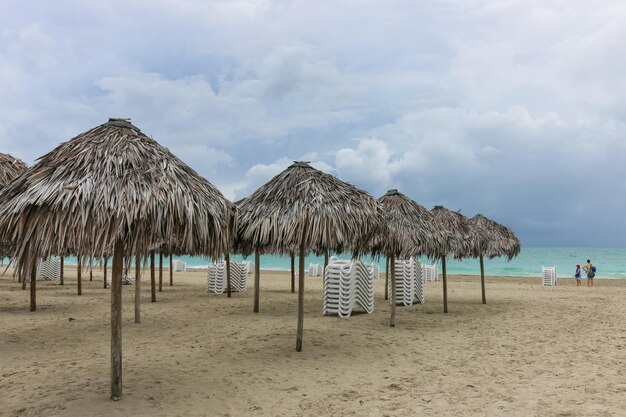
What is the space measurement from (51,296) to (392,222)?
37.1ft

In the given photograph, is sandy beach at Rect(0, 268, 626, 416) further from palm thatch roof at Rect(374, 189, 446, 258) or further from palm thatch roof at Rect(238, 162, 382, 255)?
palm thatch roof at Rect(238, 162, 382, 255)

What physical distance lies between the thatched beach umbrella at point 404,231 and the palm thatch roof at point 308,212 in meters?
1.71

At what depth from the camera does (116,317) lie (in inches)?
191

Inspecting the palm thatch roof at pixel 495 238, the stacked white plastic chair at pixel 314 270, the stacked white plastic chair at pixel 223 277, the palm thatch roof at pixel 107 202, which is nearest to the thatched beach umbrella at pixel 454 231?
the palm thatch roof at pixel 495 238

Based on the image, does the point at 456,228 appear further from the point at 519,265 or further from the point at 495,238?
the point at 519,265

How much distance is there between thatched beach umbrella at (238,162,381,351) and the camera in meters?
6.90

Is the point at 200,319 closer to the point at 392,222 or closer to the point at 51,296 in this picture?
the point at 392,222

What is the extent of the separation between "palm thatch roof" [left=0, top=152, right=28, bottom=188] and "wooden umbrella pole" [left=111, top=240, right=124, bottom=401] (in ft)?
16.0

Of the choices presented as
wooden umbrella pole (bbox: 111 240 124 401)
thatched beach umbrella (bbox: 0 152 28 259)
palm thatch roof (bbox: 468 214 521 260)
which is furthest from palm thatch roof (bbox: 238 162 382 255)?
palm thatch roof (bbox: 468 214 521 260)

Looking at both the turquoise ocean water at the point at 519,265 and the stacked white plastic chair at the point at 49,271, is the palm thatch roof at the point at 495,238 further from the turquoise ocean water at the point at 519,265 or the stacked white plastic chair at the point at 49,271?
the stacked white plastic chair at the point at 49,271

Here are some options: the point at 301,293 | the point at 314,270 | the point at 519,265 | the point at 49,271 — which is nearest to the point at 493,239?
the point at 301,293

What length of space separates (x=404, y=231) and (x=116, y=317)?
6.16 metres

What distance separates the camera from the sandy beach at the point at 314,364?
16.6ft

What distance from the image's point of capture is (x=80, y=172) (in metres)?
4.64
